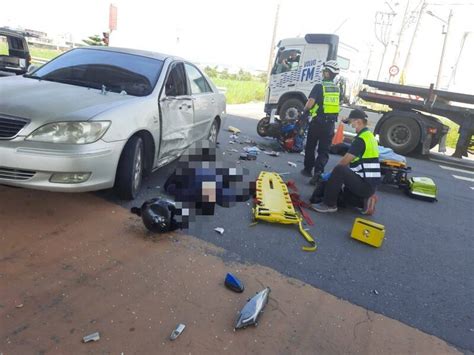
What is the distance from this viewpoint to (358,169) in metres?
4.88

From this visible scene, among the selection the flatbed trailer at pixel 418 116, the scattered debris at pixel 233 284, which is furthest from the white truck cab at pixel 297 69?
the scattered debris at pixel 233 284

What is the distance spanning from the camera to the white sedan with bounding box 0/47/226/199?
3.24 meters

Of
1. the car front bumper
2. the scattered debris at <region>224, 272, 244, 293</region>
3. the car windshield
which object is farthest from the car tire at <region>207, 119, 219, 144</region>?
the scattered debris at <region>224, 272, 244, 293</region>

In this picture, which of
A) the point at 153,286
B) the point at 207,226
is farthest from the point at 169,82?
the point at 153,286

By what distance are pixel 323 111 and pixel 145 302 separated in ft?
14.6

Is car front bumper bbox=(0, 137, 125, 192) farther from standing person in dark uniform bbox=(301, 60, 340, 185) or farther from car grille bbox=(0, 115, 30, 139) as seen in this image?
standing person in dark uniform bbox=(301, 60, 340, 185)

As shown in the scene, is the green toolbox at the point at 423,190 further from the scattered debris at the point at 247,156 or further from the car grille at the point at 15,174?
the car grille at the point at 15,174

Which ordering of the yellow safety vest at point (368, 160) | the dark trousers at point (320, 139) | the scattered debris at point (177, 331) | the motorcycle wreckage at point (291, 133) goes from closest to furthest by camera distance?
1. the scattered debris at point (177, 331)
2. the yellow safety vest at point (368, 160)
3. the dark trousers at point (320, 139)
4. the motorcycle wreckage at point (291, 133)

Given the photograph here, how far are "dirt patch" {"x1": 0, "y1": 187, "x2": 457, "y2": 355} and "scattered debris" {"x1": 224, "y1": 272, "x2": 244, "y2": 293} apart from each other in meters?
0.05

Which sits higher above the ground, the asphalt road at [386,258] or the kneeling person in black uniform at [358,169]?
the kneeling person in black uniform at [358,169]

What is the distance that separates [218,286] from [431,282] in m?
1.94

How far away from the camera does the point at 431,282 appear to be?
358 cm

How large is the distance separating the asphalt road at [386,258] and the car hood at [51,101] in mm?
1078

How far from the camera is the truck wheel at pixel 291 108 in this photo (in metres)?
11.7
